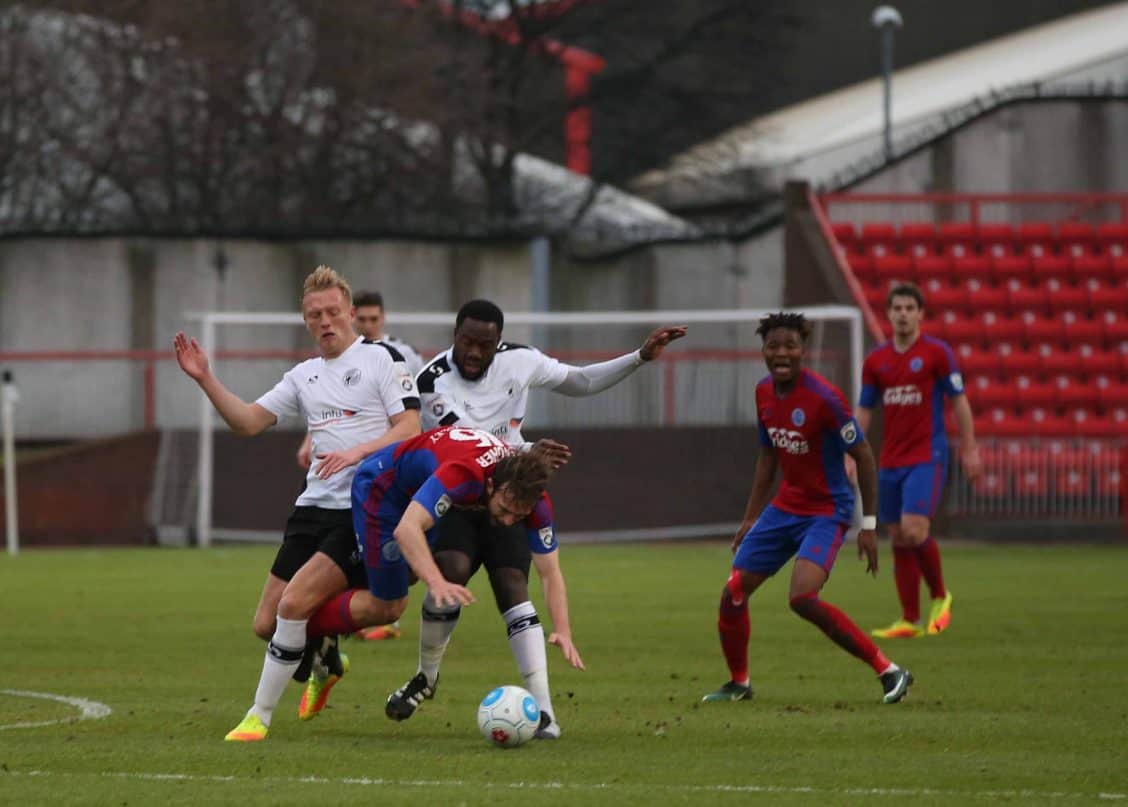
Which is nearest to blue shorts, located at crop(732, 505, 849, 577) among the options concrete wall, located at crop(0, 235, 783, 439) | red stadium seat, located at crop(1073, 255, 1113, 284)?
concrete wall, located at crop(0, 235, 783, 439)

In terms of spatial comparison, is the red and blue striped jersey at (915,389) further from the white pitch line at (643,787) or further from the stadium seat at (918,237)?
the stadium seat at (918,237)

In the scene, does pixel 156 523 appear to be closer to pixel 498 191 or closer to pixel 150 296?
pixel 150 296

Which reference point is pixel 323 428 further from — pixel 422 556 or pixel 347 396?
pixel 422 556

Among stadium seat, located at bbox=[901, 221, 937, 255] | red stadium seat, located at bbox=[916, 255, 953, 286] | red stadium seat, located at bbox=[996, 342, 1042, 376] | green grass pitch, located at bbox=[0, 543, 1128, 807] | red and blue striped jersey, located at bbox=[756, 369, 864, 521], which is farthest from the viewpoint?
stadium seat, located at bbox=[901, 221, 937, 255]

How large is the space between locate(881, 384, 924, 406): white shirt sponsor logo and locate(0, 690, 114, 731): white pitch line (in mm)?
6177

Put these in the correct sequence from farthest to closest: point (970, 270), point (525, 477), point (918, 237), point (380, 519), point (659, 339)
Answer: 1. point (918, 237)
2. point (970, 270)
3. point (659, 339)
4. point (380, 519)
5. point (525, 477)

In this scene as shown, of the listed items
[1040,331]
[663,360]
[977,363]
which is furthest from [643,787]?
[1040,331]

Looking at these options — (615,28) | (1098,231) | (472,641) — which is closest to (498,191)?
(615,28)

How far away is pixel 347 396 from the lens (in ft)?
31.7

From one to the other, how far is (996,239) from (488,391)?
65.3ft

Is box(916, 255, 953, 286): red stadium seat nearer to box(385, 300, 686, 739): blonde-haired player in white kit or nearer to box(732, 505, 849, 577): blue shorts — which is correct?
box(732, 505, 849, 577): blue shorts

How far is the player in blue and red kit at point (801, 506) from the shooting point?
401 inches

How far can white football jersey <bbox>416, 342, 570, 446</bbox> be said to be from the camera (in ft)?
32.1

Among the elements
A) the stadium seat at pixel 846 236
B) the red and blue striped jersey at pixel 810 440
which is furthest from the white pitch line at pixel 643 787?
the stadium seat at pixel 846 236
